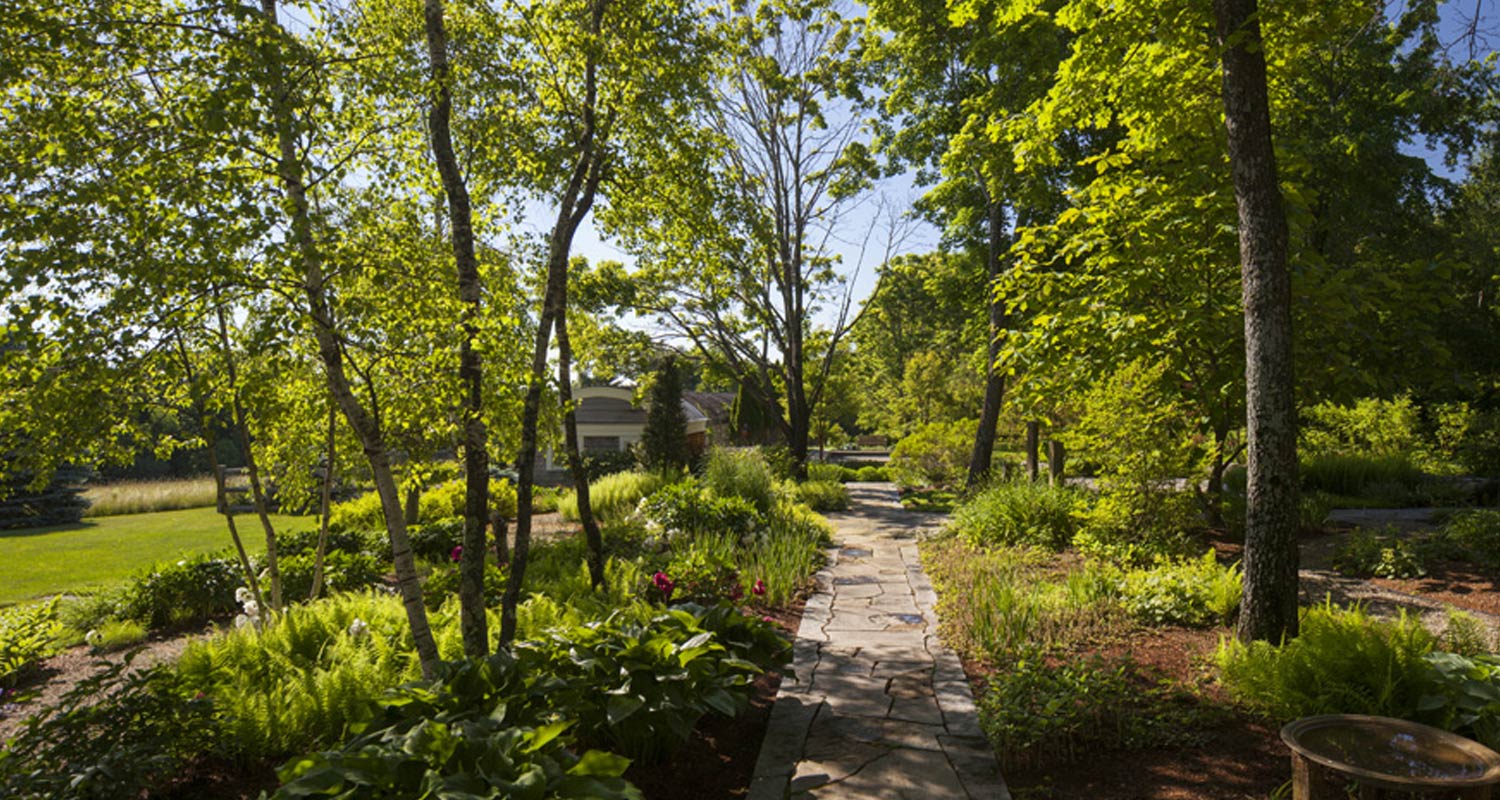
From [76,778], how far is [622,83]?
4.65 meters

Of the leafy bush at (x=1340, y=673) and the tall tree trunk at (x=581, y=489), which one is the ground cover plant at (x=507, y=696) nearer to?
the tall tree trunk at (x=581, y=489)

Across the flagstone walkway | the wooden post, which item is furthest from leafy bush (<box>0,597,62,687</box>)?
the wooden post

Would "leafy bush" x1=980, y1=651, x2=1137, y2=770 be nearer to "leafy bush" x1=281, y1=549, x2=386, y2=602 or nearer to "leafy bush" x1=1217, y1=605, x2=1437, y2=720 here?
"leafy bush" x1=1217, y1=605, x2=1437, y2=720

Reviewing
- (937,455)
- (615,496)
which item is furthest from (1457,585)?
(937,455)

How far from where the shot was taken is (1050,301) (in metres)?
7.06

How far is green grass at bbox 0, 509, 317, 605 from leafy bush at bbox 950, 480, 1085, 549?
9.45 meters

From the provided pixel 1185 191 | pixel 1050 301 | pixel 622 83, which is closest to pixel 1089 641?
pixel 1050 301

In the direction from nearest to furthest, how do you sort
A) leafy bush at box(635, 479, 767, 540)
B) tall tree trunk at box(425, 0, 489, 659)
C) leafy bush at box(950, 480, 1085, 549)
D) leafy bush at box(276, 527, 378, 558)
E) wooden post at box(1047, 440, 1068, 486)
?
tall tree trunk at box(425, 0, 489, 659) → leafy bush at box(950, 480, 1085, 549) → leafy bush at box(635, 479, 767, 540) → leafy bush at box(276, 527, 378, 558) → wooden post at box(1047, 440, 1068, 486)

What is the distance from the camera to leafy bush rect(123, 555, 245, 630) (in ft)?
23.2

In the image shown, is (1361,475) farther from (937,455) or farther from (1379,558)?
(937,455)

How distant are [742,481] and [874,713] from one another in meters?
7.08

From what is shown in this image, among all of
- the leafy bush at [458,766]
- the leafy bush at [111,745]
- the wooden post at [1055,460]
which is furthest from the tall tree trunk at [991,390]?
A: the leafy bush at [111,745]

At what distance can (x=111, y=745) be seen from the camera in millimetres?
2982

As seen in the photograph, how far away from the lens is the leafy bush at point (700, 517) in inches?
341
